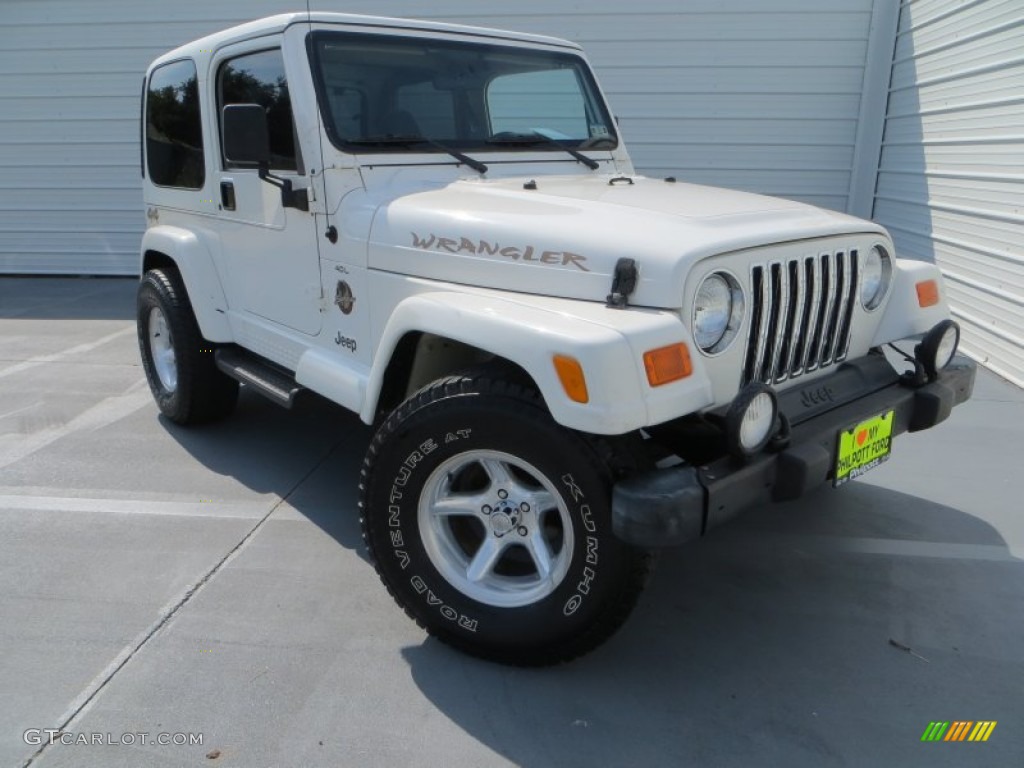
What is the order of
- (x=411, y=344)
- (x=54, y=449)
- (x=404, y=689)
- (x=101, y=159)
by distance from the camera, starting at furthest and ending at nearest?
(x=101, y=159) → (x=54, y=449) → (x=411, y=344) → (x=404, y=689)

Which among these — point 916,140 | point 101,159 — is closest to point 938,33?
point 916,140

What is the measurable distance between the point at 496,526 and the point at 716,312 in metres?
0.93

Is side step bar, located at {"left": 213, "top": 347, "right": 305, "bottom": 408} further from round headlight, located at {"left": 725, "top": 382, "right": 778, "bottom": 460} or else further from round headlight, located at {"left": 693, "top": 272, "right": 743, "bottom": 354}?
round headlight, located at {"left": 725, "top": 382, "right": 778, "bottom": 460}

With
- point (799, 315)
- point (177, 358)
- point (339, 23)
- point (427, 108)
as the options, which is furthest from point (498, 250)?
point (177, 358)

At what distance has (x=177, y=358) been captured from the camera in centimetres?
429

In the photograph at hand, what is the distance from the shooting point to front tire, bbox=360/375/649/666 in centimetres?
222

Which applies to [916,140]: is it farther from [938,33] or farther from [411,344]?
[411,344]

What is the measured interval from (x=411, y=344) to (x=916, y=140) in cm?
631

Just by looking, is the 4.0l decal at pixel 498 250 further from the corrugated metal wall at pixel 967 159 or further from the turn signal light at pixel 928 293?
the corrugated metal wall at pixel 967 159

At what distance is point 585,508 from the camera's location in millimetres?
2197

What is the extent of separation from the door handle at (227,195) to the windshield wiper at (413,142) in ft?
2.83

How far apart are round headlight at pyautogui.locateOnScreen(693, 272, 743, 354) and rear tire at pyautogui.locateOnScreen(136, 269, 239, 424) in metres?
2.95

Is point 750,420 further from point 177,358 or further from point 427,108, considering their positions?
point 177,358


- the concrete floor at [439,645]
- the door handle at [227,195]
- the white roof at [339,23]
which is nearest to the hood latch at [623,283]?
the concrete floor at [439,645]
